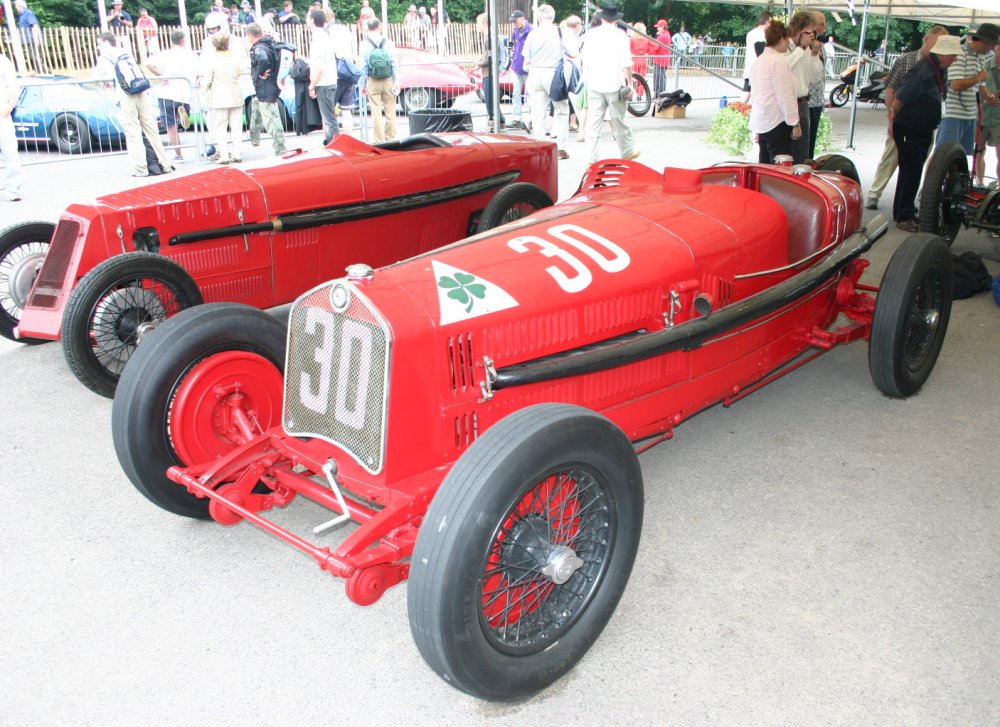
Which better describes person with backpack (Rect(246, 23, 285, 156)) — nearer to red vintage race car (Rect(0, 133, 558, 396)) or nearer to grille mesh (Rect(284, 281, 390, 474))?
red vintage race car (Rect(0, 133, 558, 396))

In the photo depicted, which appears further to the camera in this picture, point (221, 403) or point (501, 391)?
point (221, 403)

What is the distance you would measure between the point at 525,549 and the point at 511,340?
33.3 inches

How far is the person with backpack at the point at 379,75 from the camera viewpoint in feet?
38.6

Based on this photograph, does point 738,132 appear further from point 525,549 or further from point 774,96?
point 525,549

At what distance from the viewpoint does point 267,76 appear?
1101 cm

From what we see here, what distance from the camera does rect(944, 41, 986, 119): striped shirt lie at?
781 centimetres

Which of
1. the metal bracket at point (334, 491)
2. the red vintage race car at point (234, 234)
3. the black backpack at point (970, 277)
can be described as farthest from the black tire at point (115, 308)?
the black backpack at point (970, 277)

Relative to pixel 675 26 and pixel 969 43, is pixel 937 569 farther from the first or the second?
pixel 675 26

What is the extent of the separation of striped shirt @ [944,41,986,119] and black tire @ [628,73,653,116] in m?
9.52

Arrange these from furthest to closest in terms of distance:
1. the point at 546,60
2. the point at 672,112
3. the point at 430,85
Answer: the point at 430,85 → the point at 672,112 → the point at 546,60

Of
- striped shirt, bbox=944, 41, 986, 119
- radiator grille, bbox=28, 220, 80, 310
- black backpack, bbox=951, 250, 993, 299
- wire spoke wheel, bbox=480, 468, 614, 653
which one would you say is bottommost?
black backpack, bbox=951, 250, 993, 299

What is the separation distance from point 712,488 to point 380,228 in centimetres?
307

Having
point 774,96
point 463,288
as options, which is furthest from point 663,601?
point 774,96

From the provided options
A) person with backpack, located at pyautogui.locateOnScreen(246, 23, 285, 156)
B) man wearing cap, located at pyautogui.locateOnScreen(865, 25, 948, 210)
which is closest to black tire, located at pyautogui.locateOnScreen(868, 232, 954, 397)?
man wearing cap, located at pyautogui.locateOnScreen(865, 25, 948, 210)
